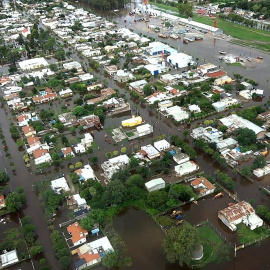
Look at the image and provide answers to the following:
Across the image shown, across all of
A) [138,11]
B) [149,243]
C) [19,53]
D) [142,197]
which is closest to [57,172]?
[142,197]

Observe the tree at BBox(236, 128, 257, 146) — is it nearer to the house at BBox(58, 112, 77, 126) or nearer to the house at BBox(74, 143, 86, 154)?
the house at BBox(74, 143, 86, 154)

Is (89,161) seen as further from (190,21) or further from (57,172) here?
(190,21)

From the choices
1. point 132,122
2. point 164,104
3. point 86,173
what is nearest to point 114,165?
point 86,173

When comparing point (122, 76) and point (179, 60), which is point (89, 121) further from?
point (179, 60)

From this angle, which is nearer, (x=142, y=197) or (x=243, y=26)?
(x=142, y=197)

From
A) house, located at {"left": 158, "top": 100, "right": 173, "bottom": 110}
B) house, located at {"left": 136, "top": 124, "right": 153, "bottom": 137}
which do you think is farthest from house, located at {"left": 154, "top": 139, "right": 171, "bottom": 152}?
house, located at {"left": 158, "top": 100, "right": 173, "bottom": 110}
